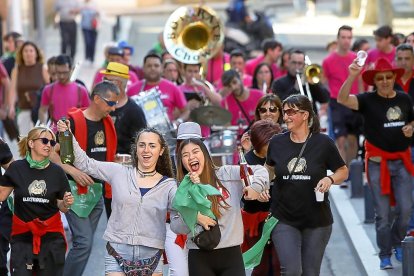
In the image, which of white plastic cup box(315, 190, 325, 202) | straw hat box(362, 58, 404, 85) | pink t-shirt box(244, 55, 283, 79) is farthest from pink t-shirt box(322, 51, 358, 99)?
white plastic cup box(315, 190, 325, 202)

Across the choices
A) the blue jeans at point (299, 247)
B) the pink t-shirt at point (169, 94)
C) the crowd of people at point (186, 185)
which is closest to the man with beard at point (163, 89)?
the pink t-shirt at point (169, 94)

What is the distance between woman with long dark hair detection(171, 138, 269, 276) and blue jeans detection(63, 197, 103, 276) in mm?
2267

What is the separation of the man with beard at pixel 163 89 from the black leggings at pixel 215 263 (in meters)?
6.04

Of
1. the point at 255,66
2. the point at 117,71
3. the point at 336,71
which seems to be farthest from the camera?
the point at 255,66

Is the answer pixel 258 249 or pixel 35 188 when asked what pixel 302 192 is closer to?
pixel 258 249

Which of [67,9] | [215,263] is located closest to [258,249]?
[215,263]

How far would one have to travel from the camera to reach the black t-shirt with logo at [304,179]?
33.3 ft

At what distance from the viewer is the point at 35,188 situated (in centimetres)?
1059

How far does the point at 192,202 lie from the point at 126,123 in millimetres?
3561

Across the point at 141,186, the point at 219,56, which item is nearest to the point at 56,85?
the point at 219,56

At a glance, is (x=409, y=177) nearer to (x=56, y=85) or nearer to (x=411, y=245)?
(x=411, y=245)

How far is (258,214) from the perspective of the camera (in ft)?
35.0

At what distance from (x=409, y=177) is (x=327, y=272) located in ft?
4.19

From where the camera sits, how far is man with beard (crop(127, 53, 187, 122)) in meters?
15.2
